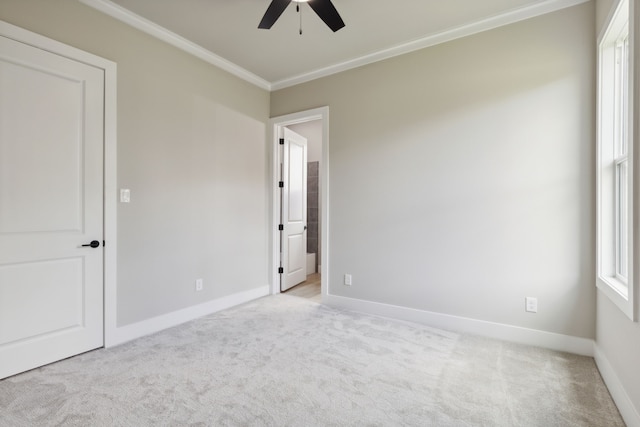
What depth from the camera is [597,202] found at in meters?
2.22

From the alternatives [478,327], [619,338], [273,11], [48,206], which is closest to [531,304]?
[478,327]

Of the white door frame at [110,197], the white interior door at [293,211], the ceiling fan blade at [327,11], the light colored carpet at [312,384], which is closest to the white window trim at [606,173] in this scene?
the light colored carpet at [312,384]

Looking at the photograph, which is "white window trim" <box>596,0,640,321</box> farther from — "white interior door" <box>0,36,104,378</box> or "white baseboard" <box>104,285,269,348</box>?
"white interior door" <box>0,36,104,378</box>

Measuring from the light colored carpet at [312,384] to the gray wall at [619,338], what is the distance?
0.20m

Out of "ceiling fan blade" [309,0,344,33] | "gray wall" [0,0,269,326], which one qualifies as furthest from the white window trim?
"gray wall" [0,0,269,326]

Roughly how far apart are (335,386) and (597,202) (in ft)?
7.54

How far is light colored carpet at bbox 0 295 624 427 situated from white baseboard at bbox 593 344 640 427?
0.05 meters

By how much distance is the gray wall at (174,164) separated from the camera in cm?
251

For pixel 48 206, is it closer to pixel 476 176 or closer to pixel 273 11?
pixel 273 11

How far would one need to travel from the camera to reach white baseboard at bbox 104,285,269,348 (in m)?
2.53

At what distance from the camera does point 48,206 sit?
7.13 feet

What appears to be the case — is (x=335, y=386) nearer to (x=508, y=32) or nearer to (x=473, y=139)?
(x=473, y=139)

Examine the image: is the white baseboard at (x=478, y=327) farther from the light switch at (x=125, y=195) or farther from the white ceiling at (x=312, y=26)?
the white ceiling at (x=312, y=26)

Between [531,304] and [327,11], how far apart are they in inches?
110
